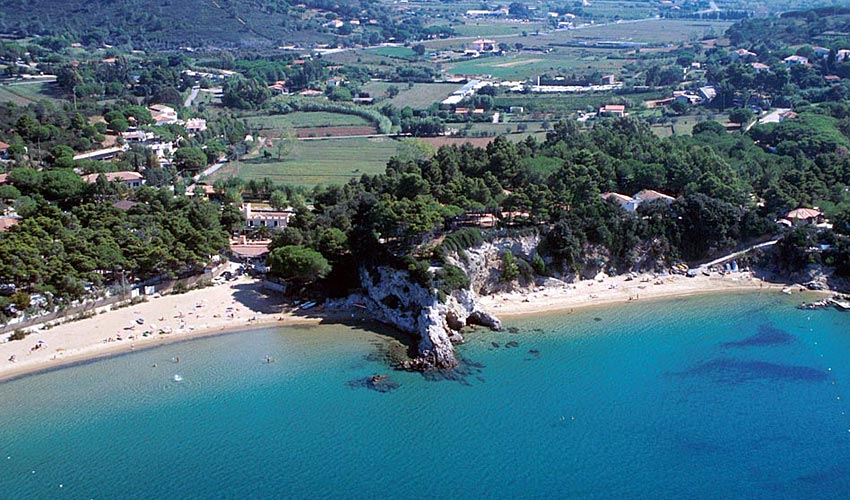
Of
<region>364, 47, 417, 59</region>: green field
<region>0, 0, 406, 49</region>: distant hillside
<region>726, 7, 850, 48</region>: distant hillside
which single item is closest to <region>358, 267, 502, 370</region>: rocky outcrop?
<region>726, 7, 850, 48</region>: distant hillside

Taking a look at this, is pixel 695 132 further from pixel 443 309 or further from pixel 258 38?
pixel 258 38

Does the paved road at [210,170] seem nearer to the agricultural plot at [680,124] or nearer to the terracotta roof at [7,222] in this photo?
the terracotta roof at [7,222]

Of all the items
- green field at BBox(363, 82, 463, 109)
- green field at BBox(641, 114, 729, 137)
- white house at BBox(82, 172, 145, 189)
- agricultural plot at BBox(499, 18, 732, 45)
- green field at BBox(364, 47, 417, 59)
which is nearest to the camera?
white house at BBox(82, 172, 145, 189)

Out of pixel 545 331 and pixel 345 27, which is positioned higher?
pixel 345 27

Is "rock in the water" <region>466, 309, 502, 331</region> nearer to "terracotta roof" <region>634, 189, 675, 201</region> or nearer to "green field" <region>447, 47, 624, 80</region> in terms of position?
"terracotta roof" <region>634, 189, 675, 201</region>

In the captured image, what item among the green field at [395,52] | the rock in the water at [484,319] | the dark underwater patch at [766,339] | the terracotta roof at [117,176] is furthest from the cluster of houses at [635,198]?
the green field at [395,52]

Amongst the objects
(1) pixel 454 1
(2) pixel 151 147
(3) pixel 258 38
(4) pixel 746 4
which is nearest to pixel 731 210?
(2) pixel 151 147

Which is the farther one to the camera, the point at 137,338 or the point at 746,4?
the point at 746,4
